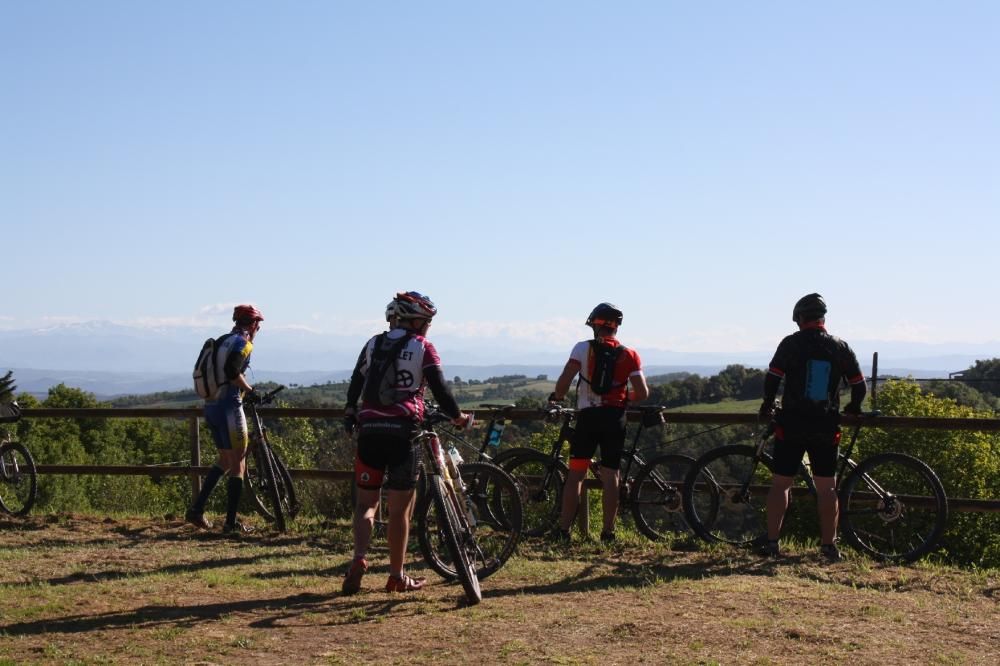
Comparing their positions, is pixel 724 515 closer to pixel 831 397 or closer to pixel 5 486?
pixel 831 397

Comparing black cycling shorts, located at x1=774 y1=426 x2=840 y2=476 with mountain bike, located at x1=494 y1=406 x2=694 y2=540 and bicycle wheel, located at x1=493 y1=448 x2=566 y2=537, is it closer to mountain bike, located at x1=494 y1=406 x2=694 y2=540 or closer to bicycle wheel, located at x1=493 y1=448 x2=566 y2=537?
mountain bike, located at x1=494 y1=406 x2=694 y2=540

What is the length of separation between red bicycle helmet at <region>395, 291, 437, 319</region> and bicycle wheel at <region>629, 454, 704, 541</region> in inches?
125

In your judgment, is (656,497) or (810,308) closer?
(810,308)

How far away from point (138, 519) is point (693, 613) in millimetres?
6809

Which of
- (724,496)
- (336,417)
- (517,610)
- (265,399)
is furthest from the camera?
(336,417)

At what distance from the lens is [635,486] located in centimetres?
966

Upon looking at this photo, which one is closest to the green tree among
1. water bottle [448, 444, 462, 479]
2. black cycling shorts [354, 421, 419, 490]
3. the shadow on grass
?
water bottle [448, 444, 462, 479]

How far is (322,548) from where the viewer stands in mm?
9695

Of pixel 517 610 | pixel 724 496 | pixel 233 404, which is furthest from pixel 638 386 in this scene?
pixel 233 404

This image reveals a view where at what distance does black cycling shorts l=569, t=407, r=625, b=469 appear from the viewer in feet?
29.6

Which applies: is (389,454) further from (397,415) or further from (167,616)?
(167,616)

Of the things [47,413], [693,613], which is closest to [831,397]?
[693,613]

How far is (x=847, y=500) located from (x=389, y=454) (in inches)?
152

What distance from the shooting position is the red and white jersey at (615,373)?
29.5ft
